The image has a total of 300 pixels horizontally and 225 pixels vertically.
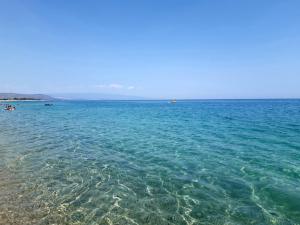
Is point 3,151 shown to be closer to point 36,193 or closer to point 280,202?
point 36,193

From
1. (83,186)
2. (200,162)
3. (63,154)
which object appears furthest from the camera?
(63,154)

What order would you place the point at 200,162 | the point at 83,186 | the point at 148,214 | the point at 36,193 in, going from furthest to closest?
1. the point at 200,162
2. the point at 83,186
3. the point at 36,193
4. the point at 148,214

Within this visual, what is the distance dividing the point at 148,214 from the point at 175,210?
49.2 inches

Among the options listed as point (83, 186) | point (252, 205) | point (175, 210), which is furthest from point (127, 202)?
point (252, 205)

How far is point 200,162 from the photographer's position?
17891mm

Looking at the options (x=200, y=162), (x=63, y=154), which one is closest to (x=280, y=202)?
(x=200, y=162)

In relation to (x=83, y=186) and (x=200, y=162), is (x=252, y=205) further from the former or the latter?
(x=83, y=186)

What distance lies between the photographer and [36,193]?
12102 mm

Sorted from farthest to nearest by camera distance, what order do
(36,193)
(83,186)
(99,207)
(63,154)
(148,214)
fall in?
(63,154) < (83,186) < (36,193) < (99,207) < (148,214)

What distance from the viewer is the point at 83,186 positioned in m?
13.2

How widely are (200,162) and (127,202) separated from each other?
321 inches

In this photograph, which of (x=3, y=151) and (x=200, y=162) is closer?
(x=200, y=162)

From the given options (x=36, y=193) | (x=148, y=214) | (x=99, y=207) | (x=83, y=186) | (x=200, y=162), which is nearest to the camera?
(x=148, y=214)

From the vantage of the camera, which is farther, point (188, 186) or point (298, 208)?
point (188, 186)
